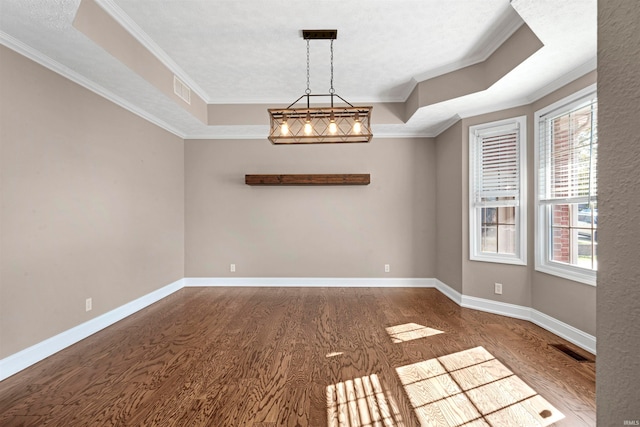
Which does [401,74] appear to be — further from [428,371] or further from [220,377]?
[220,377]

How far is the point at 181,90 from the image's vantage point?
372 cm

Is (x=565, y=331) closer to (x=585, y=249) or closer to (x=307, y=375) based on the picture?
(x=585, y=249)

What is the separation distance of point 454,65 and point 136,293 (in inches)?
190

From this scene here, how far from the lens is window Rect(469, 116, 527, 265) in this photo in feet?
11.5

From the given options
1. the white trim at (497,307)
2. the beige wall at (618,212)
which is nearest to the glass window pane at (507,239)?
the white trim at (497,307)

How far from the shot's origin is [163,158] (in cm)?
446

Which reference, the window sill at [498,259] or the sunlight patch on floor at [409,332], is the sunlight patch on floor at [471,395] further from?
the window sill at [498,259]

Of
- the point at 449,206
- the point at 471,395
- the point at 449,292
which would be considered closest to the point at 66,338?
the point at 471,395

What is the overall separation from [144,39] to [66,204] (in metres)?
1.78

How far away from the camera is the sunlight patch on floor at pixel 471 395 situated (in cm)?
185

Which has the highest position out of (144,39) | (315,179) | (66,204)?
(144,39)

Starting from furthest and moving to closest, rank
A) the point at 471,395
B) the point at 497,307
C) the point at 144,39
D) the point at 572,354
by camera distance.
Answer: the point at 497,307
the point at 144,39
the point at 572,354
the point at 471,395

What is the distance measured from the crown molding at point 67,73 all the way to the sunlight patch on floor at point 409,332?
4.06 meters

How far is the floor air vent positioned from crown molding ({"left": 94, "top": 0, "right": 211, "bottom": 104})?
492cm
